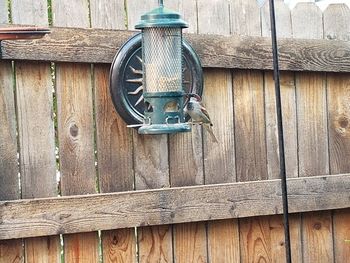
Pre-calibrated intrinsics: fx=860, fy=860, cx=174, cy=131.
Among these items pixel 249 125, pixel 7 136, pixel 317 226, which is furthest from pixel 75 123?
pixel 317 226

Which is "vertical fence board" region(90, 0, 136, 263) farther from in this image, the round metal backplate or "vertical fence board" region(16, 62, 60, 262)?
"vertical fence board" region(16, 62, 60, 262)

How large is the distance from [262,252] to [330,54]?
1.05 m

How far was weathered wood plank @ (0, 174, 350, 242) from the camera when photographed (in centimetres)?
352

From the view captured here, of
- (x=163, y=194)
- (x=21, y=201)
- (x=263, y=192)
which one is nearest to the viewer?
(x=21, y=201)

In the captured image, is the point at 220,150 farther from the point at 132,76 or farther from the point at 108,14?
the point at 108,14

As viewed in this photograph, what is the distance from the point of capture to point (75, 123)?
3654 millimetres

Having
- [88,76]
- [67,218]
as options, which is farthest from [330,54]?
[67,218]

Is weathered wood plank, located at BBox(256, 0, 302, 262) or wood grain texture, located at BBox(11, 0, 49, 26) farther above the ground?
wood grain texture, located at BBox(11, 0, 49, 26)

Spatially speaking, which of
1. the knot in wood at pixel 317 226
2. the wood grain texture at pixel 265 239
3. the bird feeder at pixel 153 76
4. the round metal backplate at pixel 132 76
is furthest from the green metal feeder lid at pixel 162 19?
the knot in wood at pixel 317 226

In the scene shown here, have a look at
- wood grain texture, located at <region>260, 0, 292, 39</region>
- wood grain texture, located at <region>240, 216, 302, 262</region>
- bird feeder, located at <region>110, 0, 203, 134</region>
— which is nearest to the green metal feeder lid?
bird feeder, located at <region>110, 0, 203, 134</region>

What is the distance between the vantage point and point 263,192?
13.5 feet

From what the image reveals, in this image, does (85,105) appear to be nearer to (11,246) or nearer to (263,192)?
(11,246)

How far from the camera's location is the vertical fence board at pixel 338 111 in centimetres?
438

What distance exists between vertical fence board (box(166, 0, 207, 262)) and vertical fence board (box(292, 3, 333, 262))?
23.2 inches
